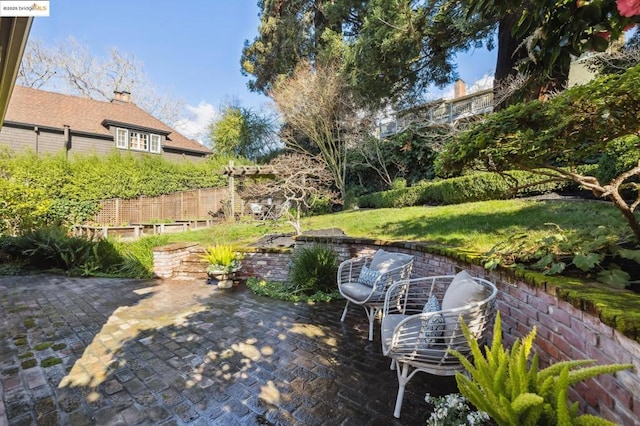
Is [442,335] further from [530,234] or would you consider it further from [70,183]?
[70,183]

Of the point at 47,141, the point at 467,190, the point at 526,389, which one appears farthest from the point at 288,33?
the point at 526,389

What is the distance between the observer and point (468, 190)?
7980 mm

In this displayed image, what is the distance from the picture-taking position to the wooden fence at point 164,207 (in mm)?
12648

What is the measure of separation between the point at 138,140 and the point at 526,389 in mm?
19016

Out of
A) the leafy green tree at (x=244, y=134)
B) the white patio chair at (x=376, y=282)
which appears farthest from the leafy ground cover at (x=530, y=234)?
the leafy green tree at (x=244, y=134)

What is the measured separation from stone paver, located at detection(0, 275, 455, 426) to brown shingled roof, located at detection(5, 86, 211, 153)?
44.3 ft

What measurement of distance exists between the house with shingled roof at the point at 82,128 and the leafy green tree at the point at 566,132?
54.0 ft

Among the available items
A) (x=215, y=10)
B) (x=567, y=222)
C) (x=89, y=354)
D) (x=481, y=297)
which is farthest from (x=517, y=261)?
(x=215, y=10)

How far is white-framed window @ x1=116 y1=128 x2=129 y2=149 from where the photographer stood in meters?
15.5

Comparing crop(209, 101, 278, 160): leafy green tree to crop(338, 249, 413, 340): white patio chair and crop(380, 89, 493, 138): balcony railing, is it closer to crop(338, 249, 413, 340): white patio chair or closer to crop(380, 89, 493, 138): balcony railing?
crop(380, 89, 493, 138): balcony railing

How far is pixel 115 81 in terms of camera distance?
65.5ft

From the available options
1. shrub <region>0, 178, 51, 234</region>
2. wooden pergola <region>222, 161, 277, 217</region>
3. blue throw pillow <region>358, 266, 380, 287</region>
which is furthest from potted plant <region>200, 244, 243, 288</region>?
shrub <region>0, 178, 51, 234</region>

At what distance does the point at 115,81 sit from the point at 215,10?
14287 mm

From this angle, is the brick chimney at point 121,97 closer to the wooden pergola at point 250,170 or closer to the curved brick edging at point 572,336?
the wooden pergola at point 250,170
